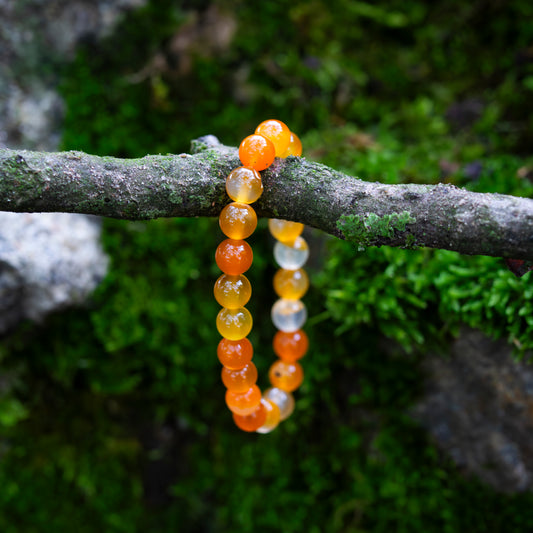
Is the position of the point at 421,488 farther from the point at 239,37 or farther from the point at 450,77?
the point at 239,37

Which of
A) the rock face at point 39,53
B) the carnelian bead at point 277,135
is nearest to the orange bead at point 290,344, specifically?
the carnelian bead at point 277,135

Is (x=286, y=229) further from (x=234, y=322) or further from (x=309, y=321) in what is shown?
(x=309, y=321)

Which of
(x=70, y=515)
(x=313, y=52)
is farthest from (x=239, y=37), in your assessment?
(x=70, y=515)

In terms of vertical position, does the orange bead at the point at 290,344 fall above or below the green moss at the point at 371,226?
below

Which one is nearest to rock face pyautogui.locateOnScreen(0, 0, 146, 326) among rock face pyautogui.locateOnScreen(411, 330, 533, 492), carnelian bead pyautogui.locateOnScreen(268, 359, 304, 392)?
carnelian bead pyautogui.locateOnScreen(268, 359, 304, 392)

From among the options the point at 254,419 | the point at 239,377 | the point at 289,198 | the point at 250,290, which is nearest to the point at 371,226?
the point at 289,198

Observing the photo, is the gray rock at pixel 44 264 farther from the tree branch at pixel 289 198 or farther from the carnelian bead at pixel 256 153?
the carnelian bead at pixel 256 153

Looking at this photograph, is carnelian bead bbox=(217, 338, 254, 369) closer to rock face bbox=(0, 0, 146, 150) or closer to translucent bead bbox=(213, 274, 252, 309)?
translucent bead bbox=(213, 274, 252, 309)
